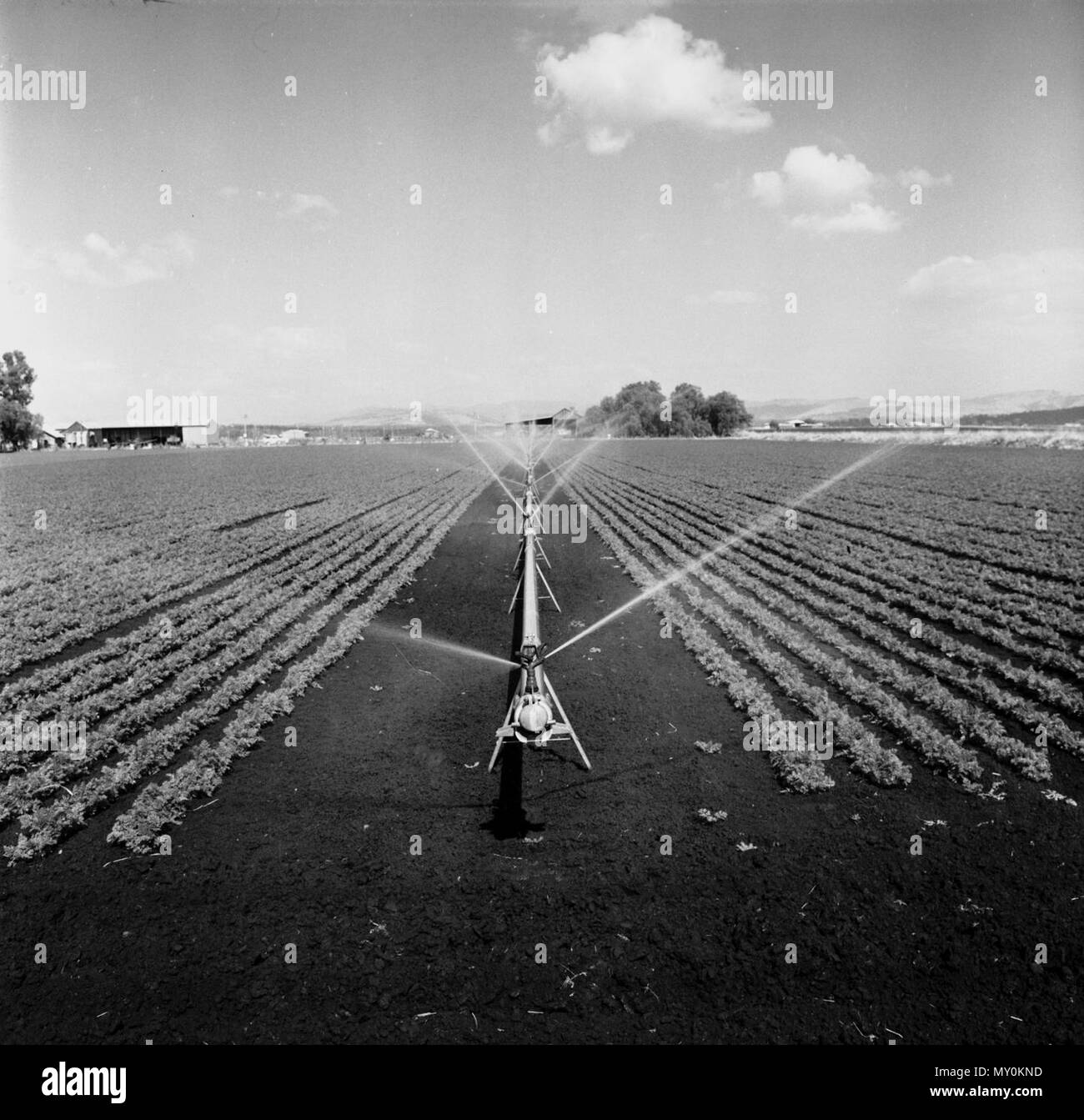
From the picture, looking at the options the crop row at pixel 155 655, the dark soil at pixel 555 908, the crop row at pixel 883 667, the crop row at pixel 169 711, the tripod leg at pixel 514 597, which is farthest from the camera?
the tripod leg at pixel 514 597

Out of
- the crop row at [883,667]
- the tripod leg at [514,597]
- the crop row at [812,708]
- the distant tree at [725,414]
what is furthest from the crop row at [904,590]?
the distant tree at [725,414]

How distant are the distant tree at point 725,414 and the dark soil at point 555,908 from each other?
16485cm

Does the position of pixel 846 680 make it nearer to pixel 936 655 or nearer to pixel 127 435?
pixel 936 655

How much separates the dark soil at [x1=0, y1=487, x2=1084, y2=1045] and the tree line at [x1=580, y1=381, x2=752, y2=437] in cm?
14880

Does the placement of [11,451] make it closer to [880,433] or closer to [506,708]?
[506,708]

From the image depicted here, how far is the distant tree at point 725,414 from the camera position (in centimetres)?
16475

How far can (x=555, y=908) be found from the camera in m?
6.27

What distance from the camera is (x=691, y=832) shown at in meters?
7.49

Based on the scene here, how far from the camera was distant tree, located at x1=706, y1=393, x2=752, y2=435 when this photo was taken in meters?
165

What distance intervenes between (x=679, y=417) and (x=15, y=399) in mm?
126215

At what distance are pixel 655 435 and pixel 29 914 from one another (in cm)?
16731

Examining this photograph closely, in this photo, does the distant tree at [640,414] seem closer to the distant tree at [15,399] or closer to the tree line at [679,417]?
the tree line at [679,417]

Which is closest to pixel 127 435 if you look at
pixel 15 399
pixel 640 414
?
pixel 15 399
